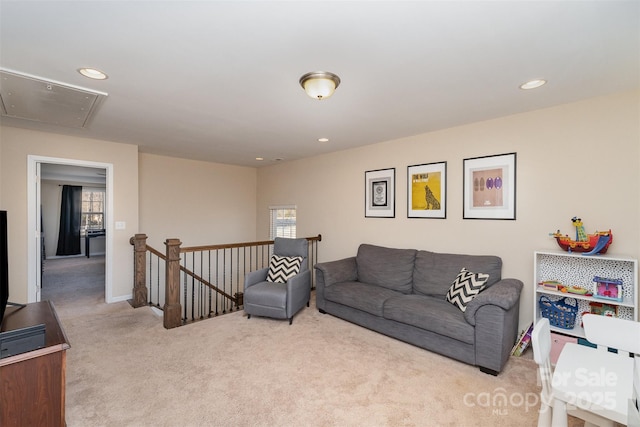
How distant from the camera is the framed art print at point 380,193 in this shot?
4.09 meters

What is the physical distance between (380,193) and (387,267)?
3.62 ft

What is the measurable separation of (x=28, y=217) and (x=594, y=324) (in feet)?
18.2

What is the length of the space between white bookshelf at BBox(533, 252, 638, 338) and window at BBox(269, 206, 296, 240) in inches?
154

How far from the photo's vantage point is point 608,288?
7.97 ft

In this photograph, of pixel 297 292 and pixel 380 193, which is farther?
pixel 380 193

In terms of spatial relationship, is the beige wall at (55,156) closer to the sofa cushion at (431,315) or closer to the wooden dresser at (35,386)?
the wooden dresser at (35,386)

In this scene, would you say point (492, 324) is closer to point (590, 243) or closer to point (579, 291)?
point (579, 291)

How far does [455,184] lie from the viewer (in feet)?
11.4

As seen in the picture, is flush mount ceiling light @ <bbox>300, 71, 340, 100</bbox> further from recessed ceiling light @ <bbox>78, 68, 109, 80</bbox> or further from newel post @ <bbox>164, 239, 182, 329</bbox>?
newel post @ <bbox>164, 239, 182, 329</bbox>

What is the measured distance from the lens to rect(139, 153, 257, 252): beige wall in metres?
5.10

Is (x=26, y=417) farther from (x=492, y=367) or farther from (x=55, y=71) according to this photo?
(x=492, y=367)

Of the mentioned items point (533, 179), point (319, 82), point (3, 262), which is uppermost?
point (319, 82)

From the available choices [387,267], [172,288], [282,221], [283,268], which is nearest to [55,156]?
[172,288]

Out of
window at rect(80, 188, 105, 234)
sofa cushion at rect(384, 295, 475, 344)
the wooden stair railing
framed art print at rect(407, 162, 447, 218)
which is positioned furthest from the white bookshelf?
window at rect(80, 188, 105, 234)
